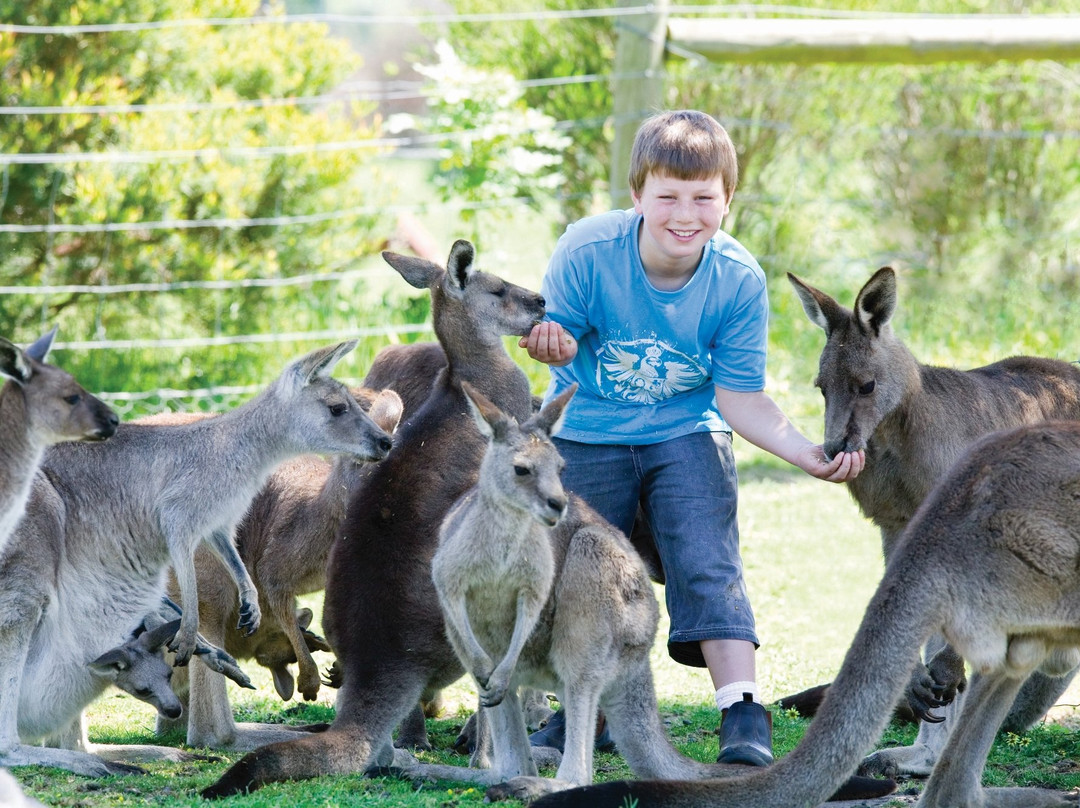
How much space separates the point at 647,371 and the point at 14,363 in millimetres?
1939

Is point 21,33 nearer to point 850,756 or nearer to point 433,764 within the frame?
point 433,764

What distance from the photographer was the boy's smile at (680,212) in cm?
438

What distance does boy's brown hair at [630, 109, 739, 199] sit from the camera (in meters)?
4.37

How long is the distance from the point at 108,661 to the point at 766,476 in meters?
4.84

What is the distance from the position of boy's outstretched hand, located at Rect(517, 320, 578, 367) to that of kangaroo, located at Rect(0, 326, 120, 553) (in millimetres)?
1295

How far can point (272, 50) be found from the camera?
842cm

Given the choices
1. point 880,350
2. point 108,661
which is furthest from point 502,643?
point 880,350

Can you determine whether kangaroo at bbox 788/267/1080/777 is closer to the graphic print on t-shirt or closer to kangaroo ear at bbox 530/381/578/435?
the graphic print on t-shirt

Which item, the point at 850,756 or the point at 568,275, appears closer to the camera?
the point at 850,756

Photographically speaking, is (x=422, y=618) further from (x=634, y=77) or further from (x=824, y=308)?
(x=634, y=77)

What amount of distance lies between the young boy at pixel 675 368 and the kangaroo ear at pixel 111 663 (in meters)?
1.49

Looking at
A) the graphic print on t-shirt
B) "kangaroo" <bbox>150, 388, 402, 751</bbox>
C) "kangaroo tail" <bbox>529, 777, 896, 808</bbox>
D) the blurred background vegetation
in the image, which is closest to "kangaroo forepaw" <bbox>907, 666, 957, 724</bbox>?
"kangaroo tail" <bbox>529, 777, 896, 808</bbox>

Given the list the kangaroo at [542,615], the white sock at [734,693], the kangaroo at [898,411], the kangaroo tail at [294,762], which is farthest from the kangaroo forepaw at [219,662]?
the kangaroo at [898,411]

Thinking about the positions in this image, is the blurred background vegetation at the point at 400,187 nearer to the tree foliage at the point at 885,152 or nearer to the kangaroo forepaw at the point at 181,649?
the tree foliage at the point at 885,152
